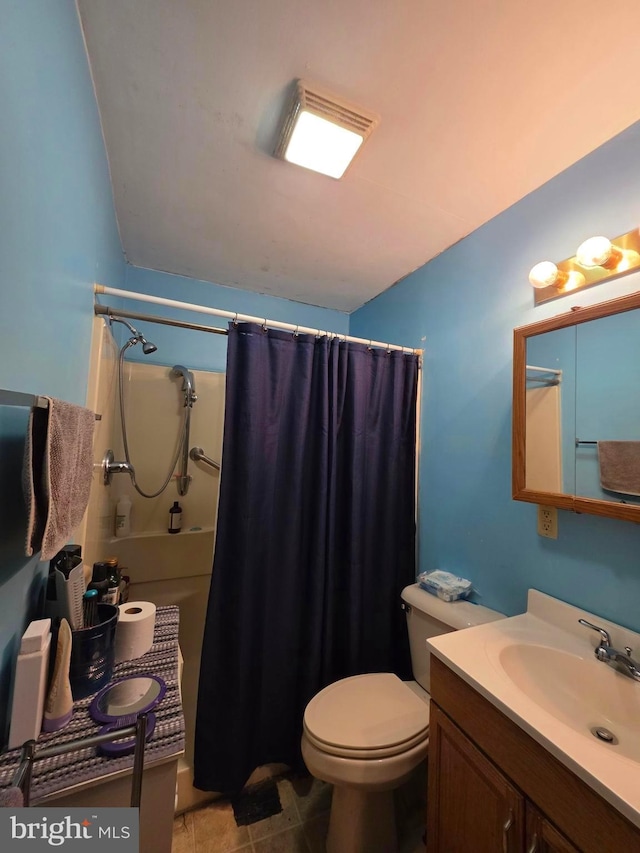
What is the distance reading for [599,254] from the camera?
98 centimetres

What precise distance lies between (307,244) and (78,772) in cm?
186

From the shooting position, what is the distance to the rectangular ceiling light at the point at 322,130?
0.93 meters

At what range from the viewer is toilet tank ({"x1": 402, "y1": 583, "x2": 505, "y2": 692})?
4.04ft

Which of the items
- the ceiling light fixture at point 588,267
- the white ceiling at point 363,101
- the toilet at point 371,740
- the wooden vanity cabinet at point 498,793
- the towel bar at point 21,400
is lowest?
the toilet at point 371,740

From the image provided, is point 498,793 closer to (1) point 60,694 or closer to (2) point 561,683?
(2) point 561,683

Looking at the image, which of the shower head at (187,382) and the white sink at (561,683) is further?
the shower head at (187,382)

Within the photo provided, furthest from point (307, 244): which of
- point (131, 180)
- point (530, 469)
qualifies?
point (530, 469)

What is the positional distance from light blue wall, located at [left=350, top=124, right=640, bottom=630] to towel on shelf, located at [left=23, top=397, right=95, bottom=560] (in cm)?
135

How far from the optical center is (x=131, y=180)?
1.26m

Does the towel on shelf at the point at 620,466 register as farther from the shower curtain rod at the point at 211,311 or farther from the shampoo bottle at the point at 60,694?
the shampoo bottle at the point at 60,694

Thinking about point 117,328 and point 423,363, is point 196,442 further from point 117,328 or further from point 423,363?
point 423,363

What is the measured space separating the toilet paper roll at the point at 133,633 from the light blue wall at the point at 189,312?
139 centimetres

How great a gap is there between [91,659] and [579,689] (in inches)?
47.9

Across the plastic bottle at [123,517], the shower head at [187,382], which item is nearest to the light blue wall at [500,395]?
the shower head at [187,382]
